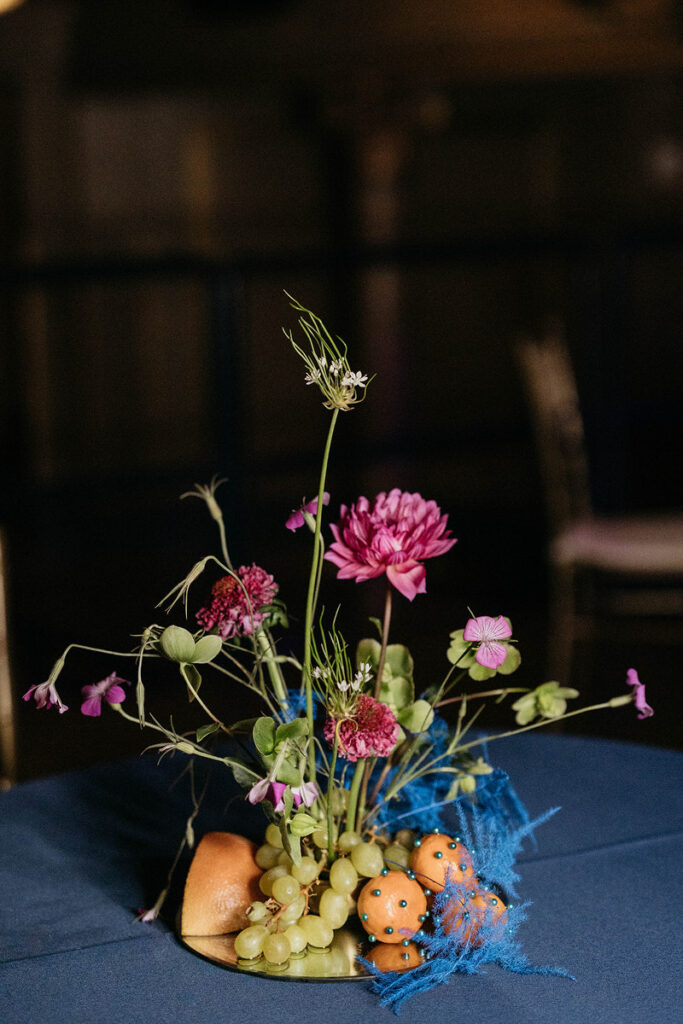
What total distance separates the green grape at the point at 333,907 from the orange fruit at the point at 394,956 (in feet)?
0.12

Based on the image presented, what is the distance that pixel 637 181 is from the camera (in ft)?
23.6

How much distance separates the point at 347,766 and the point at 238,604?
0.21m

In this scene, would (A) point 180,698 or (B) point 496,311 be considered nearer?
(A) point 180,698

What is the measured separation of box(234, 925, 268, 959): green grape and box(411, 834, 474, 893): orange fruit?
0.13 meters

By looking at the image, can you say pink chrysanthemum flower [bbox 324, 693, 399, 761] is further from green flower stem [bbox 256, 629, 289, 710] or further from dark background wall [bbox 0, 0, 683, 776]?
dark background wall [bbox 0, 0, 683, 776]

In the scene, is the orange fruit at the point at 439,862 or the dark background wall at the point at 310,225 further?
the dark background wall at the point at 310,225

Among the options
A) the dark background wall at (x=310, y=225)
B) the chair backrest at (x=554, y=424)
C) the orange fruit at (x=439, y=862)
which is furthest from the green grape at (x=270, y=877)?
the dark background wall at (x=310, y=225)

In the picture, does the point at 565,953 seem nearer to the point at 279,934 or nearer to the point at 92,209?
the point at 279,934

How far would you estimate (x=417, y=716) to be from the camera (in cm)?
104

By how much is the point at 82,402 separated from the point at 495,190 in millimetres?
2546

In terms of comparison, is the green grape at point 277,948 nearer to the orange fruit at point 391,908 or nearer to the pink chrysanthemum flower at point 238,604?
the orange fruit at point 391,908

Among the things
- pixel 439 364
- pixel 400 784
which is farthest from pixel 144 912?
pixel 439 364

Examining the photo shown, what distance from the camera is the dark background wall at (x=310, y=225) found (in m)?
5.93

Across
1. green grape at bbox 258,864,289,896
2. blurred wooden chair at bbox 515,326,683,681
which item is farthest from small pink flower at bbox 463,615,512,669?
blurred wooden chair at bbox 515,326,683,681
